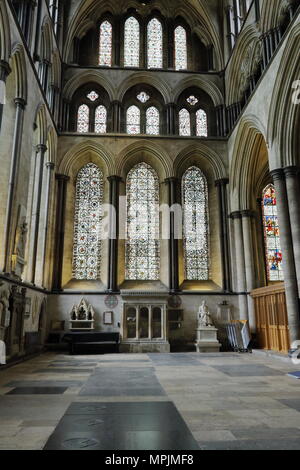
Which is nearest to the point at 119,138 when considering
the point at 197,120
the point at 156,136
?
the point at 156,136

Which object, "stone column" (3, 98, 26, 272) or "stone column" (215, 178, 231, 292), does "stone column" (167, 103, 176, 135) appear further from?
"stone column" (3, 98, 26, 272)

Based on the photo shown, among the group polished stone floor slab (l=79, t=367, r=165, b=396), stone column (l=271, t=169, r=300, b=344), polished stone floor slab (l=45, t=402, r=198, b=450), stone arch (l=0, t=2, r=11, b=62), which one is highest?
stone arch (l=0, t=2, r=11, b=62)

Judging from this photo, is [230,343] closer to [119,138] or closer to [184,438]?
[119,138]

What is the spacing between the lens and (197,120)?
58.5 ft

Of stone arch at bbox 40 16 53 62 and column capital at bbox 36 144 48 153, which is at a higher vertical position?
stone arch at bbox 40 16 53 62

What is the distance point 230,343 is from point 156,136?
9.24m

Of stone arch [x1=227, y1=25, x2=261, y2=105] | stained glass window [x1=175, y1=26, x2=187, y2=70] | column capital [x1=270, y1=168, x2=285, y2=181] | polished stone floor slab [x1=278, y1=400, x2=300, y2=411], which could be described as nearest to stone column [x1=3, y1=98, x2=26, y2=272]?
polished stone floor slab [x1=278, y1=400, x2=300, y2=411]

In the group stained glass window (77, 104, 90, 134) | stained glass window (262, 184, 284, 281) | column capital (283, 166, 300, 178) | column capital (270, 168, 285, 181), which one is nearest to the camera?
column capital (283, 166, 300, 178)

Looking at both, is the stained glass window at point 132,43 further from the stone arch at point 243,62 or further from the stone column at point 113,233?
Result: the stone column at point 113,233

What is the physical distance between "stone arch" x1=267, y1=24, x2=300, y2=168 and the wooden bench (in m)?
7.93

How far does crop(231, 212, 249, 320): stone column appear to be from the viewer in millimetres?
14820

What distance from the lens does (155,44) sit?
18.4m

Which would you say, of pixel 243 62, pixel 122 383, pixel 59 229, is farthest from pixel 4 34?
pixel 243 62

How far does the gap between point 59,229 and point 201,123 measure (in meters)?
8.25
